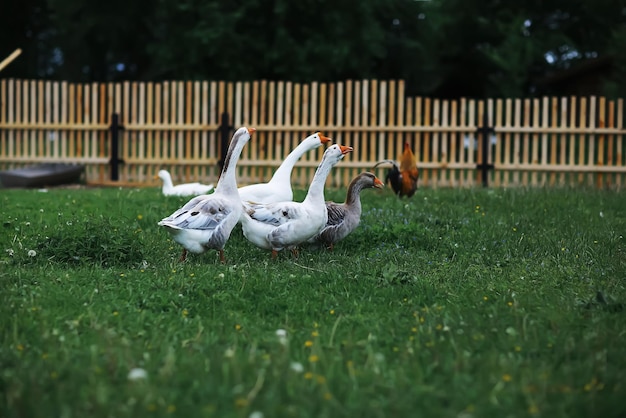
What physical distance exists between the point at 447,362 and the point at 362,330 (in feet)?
2.81

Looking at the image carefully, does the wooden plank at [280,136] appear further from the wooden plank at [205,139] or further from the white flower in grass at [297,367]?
the white flower in grass at [297,367]

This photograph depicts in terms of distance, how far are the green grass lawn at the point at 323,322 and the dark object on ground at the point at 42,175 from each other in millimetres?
6232

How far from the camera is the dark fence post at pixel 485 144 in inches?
604

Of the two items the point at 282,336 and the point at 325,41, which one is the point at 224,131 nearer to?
the point at 325,41

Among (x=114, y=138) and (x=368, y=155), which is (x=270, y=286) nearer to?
(x=368, y=155)

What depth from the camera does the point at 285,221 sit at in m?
6.83

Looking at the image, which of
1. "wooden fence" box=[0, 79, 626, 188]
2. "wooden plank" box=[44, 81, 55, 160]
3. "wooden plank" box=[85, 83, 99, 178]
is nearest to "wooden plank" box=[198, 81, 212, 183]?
"wooden fence" box=[0, 79, 626, 188]

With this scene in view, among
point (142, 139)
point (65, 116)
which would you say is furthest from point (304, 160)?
point (65, 116)

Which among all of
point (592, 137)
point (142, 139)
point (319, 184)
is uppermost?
point (592, 137)

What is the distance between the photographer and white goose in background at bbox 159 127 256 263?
6.54 metres

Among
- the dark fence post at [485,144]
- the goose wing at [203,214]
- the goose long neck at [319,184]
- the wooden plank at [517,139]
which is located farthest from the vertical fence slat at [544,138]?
the goose wing at [203,214]

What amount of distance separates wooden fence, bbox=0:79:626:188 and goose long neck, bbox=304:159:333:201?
315 inches

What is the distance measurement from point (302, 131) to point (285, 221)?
904 cm

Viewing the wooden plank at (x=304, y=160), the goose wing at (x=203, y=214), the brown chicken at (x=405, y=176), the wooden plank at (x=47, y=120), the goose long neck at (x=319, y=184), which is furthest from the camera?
the wooden plank at (x=47, y=120)
